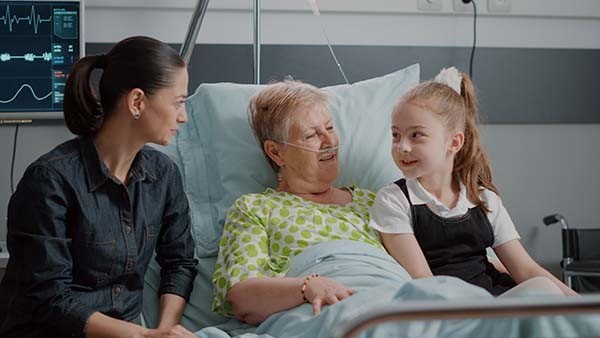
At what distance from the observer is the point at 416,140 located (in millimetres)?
2133

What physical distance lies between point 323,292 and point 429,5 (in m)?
1.72

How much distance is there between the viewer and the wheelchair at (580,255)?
9.95ft

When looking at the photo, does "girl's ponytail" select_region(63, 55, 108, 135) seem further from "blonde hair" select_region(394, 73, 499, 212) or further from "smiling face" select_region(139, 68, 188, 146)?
"blonde hair" select_region(394, 73, 499, 212)

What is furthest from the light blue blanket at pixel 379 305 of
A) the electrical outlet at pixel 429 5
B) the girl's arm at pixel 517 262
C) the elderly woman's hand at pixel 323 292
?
the electrical outlet at pixel 429 5

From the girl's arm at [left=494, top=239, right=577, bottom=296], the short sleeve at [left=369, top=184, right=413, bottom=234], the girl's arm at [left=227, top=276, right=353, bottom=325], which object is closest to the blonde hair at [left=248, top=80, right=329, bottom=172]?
the short sleeve at [left=369, top=184, right=413, bottom=234]

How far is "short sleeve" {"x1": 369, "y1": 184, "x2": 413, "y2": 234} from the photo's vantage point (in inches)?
83.4

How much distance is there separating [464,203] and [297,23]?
1231mm

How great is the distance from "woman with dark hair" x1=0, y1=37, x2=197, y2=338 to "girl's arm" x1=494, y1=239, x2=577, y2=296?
2.54 ft

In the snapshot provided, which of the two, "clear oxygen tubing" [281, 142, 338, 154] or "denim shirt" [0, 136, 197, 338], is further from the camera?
"clear oxygen tubing" [281, 142, 338, 154]

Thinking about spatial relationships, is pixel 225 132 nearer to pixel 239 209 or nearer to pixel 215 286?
pixel 239 209

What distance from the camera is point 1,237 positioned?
310 cm

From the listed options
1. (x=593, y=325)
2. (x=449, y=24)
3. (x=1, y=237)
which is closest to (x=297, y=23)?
(x=449, y=24)

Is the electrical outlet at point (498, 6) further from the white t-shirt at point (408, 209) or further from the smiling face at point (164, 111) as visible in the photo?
the smiling face at point (164, 111)

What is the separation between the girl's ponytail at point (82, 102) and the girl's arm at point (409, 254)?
665 mm
